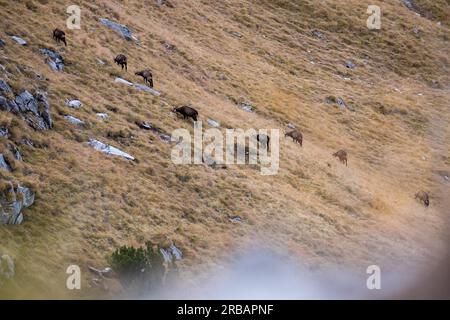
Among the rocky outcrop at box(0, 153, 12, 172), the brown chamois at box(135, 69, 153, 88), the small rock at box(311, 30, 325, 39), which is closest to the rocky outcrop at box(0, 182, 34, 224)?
the rocky outcrop at box(0, 153, 12, 172)

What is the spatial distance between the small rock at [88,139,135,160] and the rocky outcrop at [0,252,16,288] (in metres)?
9.57

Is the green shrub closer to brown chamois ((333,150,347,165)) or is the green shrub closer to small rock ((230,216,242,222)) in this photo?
small rock ((230,216,242,222))

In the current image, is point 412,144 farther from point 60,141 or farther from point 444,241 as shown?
point 60,141

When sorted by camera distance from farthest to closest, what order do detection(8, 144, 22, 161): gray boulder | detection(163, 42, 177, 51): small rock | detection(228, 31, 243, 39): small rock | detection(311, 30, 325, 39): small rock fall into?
detection(311, 30, 325, 39): small rock → detection(228, 31, 243, 39): small rock → detection(163, 42, 177, 51): small rock → detection(8, 144, 22, 161): gray boulder

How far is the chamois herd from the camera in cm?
3612

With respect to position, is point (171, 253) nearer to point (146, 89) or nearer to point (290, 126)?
point (146, 89)

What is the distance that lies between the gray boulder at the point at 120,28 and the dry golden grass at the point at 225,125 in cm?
100

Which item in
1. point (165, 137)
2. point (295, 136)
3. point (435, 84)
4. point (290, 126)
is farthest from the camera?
point (435, 84)

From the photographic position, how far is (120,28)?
146ft

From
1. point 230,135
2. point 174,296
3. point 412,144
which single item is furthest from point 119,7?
point 174,296

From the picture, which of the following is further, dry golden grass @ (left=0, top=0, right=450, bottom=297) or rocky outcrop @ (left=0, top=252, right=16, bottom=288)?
dry golden grass @ (left=0, top=0, right=450, bottom=297)

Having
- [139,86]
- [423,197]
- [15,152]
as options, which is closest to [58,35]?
[139,86]

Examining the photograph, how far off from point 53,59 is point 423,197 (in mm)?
21724

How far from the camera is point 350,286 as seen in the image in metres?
26.7
